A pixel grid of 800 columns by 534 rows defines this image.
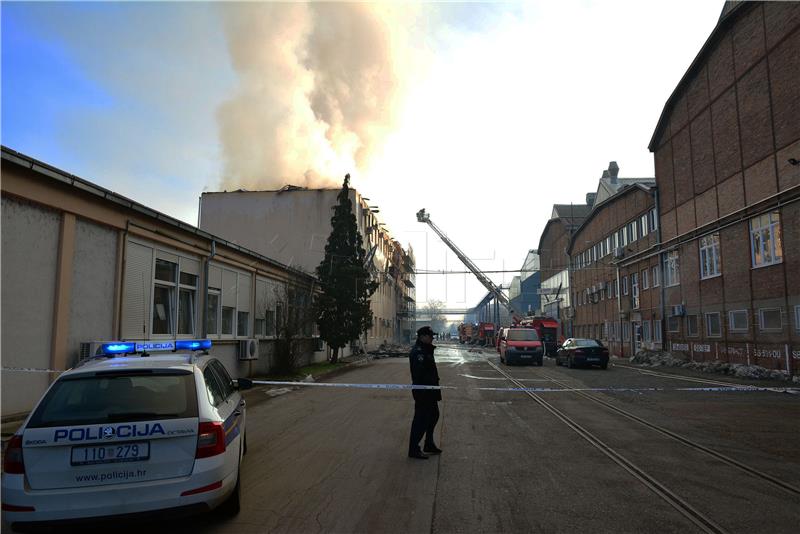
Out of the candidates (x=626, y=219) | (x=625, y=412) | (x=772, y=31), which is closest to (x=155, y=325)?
(x=625, y=412)

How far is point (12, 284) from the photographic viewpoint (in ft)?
28.4

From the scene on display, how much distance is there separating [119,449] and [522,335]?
25.0 m

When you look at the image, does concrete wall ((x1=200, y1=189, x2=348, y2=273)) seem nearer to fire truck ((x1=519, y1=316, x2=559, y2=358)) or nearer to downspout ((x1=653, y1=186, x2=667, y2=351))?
fire truck ((x1=519, y1=316, x2=559, y2=358))

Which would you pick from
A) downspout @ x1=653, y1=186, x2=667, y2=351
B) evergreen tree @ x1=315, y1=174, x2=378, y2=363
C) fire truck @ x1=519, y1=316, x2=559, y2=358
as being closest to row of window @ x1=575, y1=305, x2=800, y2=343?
downspout @ x1=653, y1=186, x2=667, y2=351

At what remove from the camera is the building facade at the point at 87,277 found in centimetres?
872

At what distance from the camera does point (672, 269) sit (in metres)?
29.8

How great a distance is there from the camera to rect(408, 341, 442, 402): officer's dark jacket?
7164 millimetres

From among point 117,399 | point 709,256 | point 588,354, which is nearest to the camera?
point 117,399

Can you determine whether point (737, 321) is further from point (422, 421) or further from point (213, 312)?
point (213, 312)

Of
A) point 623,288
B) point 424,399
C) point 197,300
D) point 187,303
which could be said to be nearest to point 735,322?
point 623,288

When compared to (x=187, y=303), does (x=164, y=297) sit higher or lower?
higher

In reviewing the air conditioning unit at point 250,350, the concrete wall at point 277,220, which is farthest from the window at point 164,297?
the concrete wall at point 277,220

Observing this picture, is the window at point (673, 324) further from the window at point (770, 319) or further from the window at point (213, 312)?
the window at point (213, 312)

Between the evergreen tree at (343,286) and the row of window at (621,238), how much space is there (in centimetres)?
1761
